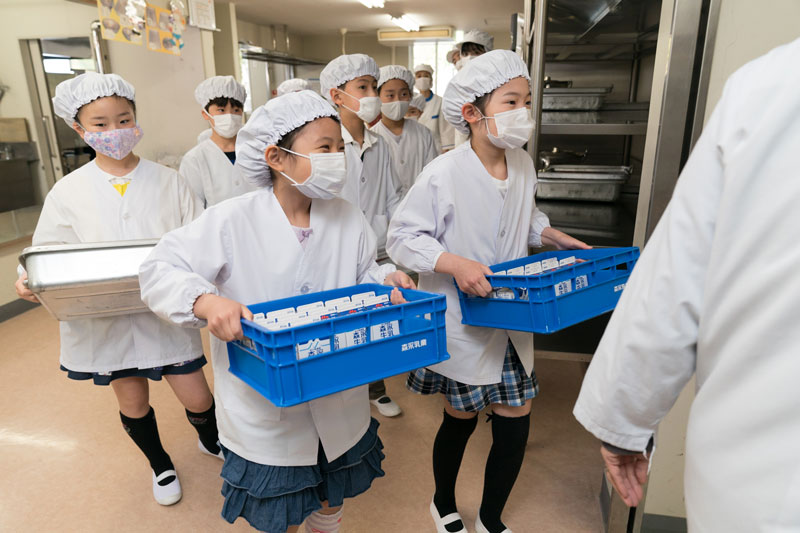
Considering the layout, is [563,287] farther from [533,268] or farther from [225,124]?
[225,124]

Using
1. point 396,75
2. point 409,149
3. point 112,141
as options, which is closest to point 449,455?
point 112,141

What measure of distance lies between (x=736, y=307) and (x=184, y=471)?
87.4 inches

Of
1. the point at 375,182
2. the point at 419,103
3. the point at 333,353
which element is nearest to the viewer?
the point at 333,353

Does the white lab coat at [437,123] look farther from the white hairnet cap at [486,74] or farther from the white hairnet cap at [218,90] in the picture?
the white hairnet cap at [486,74]

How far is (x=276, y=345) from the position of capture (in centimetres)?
98

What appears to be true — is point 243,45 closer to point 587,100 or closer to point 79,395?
point 79,395

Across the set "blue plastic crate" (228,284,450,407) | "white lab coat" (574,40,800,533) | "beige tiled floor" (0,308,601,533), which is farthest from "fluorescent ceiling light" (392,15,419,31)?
"white lab coat" (574,40,800,533)

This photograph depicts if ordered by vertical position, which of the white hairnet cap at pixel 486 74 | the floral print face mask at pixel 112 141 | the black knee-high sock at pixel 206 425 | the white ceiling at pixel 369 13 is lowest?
the black knee-high sock at pixel 206 425

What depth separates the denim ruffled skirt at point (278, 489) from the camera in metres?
1.27

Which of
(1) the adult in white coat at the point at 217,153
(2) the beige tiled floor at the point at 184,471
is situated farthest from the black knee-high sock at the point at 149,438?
(1) the adult in white coat at the point at 217,153

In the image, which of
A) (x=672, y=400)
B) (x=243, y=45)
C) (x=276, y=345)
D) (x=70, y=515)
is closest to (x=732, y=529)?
(x=672, y=400)

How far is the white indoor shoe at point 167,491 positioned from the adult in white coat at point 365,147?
0.97 m

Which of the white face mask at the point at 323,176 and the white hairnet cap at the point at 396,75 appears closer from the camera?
the white face mask at the point at 323,176

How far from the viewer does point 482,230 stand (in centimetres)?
164
